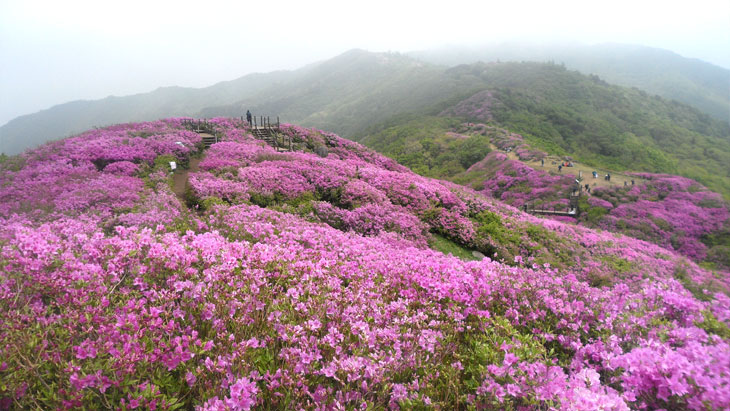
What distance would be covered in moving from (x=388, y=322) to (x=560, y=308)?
2.39 meters

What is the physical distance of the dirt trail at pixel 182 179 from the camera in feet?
38.6

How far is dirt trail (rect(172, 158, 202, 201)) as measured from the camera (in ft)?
38.6

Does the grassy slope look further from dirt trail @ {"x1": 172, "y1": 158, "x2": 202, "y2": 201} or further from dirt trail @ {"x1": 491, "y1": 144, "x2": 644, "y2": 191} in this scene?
dirt trail @ {"x1": 172, "y1": 158, "x2": 202, "y2": 201}

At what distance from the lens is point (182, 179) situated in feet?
44.4

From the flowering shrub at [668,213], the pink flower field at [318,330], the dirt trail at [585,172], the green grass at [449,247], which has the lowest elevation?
the flowering shrub at [668,213]

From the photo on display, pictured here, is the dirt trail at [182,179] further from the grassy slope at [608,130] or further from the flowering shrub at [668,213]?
the grassy slope at [608,130]

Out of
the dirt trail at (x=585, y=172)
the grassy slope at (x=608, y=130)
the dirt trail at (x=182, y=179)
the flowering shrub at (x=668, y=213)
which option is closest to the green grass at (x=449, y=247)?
the dirt trail at (x=182, y=179)

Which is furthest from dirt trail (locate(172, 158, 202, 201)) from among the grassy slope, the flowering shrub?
the grassy slope

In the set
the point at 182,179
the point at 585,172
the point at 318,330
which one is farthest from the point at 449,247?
the point at 585,172

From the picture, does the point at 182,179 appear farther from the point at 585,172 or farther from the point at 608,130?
the point at 608,130

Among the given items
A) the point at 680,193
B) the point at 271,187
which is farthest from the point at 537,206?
the point at 271,187

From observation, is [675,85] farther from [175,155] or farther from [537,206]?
[175,155]

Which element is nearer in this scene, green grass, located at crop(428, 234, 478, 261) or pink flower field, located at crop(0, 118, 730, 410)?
pink flower field, located at crop(0, 118, 730, 410)

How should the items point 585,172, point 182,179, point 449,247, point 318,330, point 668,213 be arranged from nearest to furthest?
point 318,330 < point 449,247 < point 182,179 < point 668,213 < point 585,172
